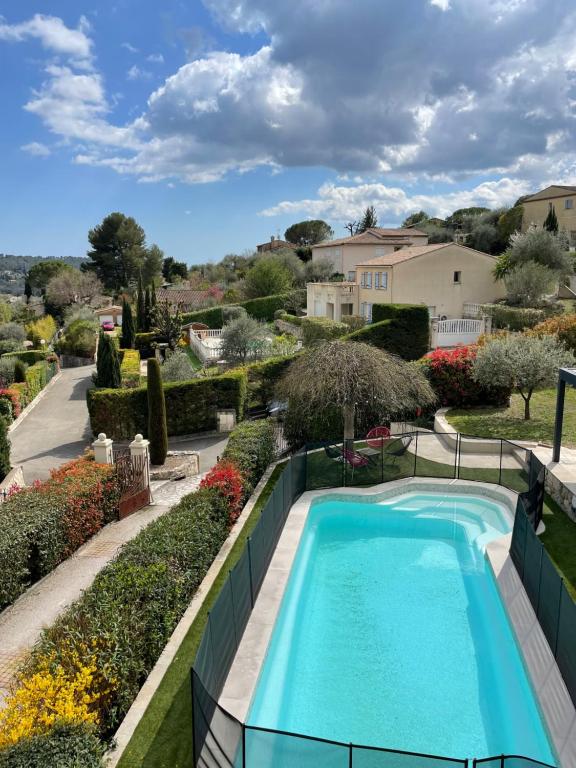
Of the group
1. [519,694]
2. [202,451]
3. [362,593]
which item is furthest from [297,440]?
[519,694]

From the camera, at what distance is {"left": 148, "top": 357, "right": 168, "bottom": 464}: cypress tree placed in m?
20.7

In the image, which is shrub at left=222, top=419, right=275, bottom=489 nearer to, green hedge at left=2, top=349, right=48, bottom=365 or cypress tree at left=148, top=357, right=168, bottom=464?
cypress tree at left=148, top=357, right=168, bottom=464

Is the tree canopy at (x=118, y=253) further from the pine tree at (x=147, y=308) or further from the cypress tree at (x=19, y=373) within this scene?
the cypress tree at (x=19, y=373)

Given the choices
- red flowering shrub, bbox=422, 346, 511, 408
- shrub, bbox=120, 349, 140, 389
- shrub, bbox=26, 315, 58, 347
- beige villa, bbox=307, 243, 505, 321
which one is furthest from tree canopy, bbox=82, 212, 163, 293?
red flowering shrub, bbox=422, 346, 511, 408

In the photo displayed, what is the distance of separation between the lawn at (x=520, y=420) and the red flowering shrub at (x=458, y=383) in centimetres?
49

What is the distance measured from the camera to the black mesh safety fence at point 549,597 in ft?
26.0

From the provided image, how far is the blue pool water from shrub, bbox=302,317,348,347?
2100 centimetres

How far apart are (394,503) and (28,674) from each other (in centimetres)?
1153

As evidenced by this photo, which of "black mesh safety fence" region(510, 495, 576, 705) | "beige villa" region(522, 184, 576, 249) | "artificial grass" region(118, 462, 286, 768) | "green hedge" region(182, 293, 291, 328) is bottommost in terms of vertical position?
"artificial grass" region(118, 462, 286, 768)

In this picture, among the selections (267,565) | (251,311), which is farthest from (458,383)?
(251,311)

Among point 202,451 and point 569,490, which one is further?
point 202,451

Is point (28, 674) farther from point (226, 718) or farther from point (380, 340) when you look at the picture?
point (380, 340)

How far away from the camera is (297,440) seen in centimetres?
2127

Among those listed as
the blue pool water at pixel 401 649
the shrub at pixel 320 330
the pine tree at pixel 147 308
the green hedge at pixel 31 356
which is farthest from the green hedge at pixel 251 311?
the blue pool water at pixel 401 649
